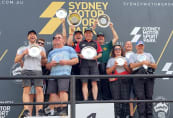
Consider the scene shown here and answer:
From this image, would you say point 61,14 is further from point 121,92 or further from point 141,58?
point 121,92

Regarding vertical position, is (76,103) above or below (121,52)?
below

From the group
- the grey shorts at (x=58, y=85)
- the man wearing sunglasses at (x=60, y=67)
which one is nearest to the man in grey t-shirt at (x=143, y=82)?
the man wearing sunglasses at (x=60, y=67)

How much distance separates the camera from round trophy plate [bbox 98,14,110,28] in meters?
5.39

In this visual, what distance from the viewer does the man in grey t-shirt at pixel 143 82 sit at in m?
4.44

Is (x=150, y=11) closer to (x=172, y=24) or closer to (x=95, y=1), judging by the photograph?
(x=172, y=24)

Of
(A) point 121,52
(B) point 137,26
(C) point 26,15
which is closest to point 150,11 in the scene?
(B) point 137,26

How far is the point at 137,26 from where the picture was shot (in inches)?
233

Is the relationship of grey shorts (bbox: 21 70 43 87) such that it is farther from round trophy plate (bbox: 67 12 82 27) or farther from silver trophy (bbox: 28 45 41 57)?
round trophy plate (bbox: 67 12 82 27)

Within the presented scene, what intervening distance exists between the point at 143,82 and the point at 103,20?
1406 mm

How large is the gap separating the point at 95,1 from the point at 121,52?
1349 mm

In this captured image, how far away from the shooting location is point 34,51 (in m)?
4.48

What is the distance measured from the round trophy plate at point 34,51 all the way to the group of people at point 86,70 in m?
0.03

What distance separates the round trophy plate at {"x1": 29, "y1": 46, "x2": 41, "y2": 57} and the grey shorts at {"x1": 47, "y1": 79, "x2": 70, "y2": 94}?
0.44 meters

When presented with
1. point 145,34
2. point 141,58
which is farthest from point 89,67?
point 145,34
